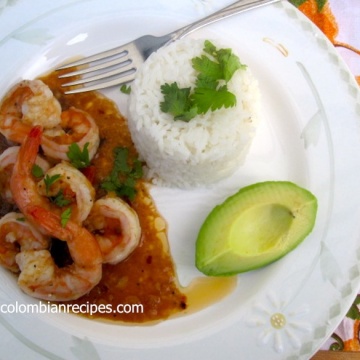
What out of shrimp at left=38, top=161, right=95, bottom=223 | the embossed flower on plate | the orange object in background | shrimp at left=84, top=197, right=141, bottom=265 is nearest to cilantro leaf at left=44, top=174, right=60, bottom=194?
shrimp at left=38, top=161, right=95, bottom=223

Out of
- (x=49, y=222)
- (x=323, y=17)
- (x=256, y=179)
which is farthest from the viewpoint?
(x=323, y=17)

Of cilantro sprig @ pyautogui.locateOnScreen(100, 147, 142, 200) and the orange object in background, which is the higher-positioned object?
the orange object in background

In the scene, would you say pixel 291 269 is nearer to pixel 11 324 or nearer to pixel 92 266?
pixel 92 266

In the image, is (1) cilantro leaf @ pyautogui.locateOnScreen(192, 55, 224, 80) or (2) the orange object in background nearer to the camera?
(1) cilantro leaf @ pyautogui.locateOnScreen(192, 55, 224, 80)

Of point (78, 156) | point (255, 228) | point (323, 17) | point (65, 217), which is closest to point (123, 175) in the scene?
point (78, 156)

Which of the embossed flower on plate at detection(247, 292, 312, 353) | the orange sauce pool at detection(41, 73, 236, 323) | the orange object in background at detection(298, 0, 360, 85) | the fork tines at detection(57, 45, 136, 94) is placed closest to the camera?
the embossed flower on plate at detection(247, 292, 312, 353)

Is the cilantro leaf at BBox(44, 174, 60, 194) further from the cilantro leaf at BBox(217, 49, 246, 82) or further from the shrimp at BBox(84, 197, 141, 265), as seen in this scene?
the cilantro leaf at BBox(217, 49, 246, 82)

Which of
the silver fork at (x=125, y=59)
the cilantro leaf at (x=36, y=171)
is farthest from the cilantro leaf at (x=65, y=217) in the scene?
the silver fork at (x=125, y=59)

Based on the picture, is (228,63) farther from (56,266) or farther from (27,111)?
(56,266)
